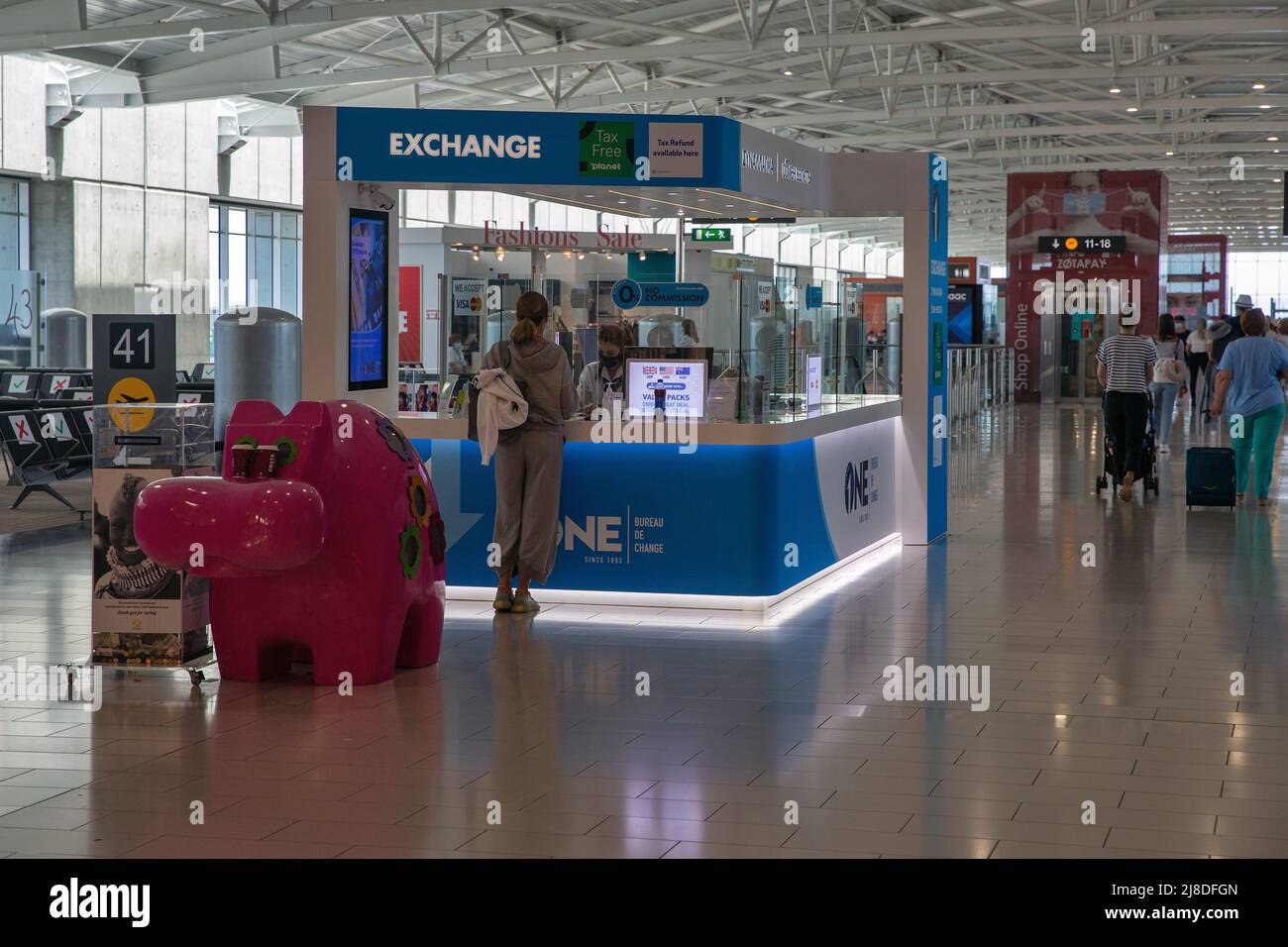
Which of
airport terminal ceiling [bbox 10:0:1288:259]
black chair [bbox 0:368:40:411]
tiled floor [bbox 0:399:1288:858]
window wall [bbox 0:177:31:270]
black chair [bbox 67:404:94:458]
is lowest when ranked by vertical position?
tiled floor [bbox 0:399:1288:858]

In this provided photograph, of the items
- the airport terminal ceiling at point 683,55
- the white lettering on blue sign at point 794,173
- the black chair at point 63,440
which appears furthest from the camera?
the airport terminal ceiling at point 683,55

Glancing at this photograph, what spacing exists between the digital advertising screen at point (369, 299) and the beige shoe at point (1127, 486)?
668 centimetres

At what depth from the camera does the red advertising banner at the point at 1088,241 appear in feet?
81.7

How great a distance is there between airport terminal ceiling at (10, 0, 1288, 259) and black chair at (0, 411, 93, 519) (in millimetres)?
6012

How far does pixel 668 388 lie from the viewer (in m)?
7.66

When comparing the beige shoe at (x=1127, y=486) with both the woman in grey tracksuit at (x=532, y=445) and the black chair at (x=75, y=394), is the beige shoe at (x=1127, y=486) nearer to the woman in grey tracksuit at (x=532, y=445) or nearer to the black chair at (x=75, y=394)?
the woman in grey tracksuit at (x=532, y=445)

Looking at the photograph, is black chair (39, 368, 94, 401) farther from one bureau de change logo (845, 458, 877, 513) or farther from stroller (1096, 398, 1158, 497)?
stroller (1096, 398, 1158, 497)

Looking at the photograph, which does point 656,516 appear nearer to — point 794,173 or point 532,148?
point 532,148

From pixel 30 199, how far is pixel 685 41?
9.11m

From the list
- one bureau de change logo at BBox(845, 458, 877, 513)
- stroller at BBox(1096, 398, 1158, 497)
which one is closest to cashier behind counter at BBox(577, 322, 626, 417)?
one bureau de change logo at BBox(845, 458, 877, 513)

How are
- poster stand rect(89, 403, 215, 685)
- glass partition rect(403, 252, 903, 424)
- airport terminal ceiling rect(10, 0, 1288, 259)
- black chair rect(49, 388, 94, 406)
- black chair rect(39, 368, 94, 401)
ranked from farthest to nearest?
airport terminal ceiling rect(10, 0, 1288, 259) < black chair rect(39, 368, 94, 401) < black chair rect(49, 388, 94, 406) < glass partition rect(403, 252, 903, 424) < poster stand rect(89, 403, 215, 685)

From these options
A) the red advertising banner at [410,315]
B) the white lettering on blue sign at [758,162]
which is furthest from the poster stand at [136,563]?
the red advertising banner at [410,315]

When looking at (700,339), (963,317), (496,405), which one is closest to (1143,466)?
(700,339)

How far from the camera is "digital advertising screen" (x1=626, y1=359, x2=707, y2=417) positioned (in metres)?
7.64
